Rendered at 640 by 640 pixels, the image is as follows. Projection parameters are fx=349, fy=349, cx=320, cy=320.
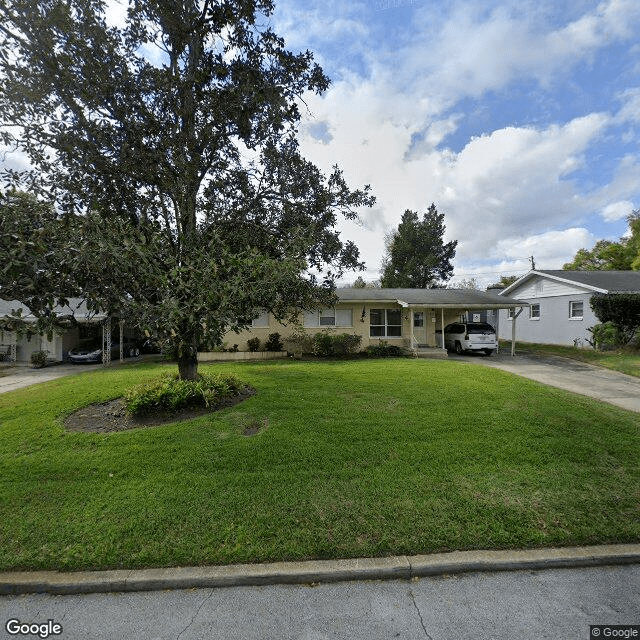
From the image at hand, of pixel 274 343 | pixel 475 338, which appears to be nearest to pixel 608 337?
pixel 475 338

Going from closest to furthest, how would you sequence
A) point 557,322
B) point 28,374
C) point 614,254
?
point 28,374 < point 557,322 < point 614,254

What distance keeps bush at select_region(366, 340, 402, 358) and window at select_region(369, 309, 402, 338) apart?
1322mm

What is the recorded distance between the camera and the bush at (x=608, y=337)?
14.7 meters

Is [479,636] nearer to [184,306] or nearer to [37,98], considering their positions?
[184,306]

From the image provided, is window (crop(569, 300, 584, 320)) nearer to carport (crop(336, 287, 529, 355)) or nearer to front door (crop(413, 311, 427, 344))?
carport (crop(336, 287, 529, 355))

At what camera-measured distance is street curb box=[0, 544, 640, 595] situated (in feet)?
8.80

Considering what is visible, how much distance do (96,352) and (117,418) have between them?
12.7 m

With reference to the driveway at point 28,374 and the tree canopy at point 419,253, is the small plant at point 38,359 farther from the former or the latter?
the tree canopy at point 419,253

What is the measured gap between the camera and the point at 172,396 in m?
6.19

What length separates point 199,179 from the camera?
650cm

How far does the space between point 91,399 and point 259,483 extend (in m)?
5.43

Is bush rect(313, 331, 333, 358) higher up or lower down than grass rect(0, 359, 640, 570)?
higher up

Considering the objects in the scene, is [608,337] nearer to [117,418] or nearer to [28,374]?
[117,418]

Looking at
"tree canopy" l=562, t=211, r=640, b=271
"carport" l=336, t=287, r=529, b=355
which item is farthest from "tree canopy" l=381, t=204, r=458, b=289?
"carport" l=336, t=287, r=529, b=355
